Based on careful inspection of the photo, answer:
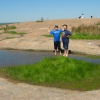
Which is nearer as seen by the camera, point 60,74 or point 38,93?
point 38,93

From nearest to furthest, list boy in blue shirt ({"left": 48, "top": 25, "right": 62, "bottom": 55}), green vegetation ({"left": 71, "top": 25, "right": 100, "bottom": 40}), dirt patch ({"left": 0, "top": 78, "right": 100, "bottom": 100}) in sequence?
dirt patch ({"left": 0, "top": 78, "right": 100, "bottom": 100}) < boy in blue shirt ({"left": 48, "top": 25, "right": 62, "bottom": 55}) < green vegetation ({"left": 71, "top": 25, "right": 100, "bottom": 40})

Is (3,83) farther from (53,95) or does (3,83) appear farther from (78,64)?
(78,64)

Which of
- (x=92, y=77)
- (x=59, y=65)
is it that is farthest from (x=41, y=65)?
(x=92, y=77)

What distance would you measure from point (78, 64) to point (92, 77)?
1.06m

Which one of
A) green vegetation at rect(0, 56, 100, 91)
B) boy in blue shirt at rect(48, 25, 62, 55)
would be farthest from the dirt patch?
boy in blue shirt at rect(48, 25, 62, 55)

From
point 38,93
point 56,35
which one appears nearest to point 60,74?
point 38,93

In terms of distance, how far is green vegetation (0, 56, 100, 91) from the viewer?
1024 centimetres

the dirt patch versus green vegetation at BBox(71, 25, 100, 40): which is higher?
the dirt patch

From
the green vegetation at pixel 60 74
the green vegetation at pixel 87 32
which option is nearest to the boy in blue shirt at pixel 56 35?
the green vegetation at pixel 60 74

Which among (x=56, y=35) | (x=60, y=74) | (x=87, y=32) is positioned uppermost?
(x=56, y=35)

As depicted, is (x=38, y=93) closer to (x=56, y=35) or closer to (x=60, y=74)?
(x=60, y=74)

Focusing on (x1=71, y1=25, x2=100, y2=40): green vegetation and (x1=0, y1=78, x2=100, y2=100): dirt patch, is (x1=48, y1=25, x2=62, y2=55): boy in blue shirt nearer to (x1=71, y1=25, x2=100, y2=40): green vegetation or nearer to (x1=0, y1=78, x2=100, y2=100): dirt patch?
(x1=0, y1=78, x2=100, y2=100): dirt patch

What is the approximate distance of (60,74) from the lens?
11.1 m

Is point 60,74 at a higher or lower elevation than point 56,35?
lower
